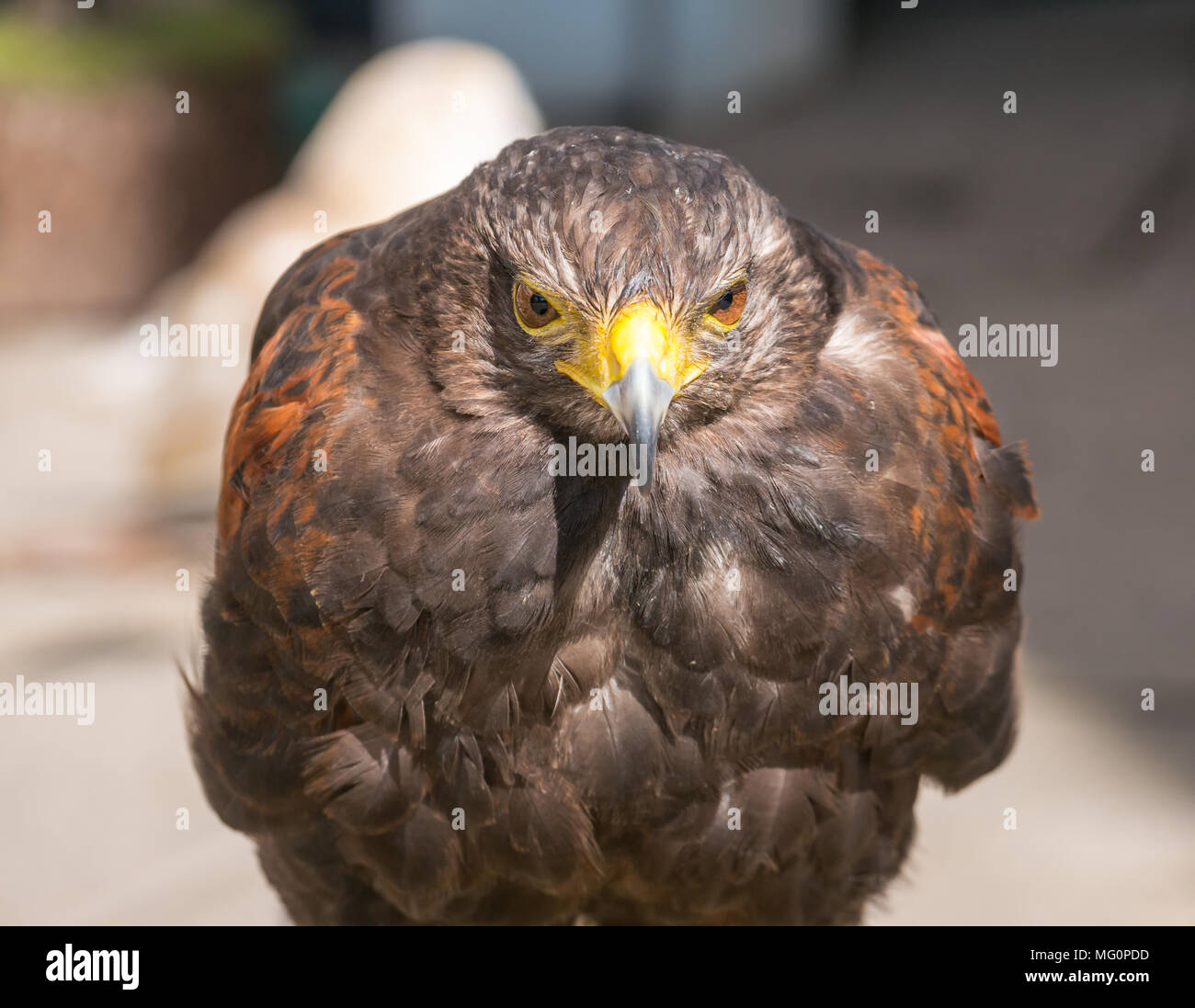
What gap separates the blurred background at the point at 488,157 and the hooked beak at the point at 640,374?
142 cm

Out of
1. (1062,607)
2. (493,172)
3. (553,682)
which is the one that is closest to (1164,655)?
(1062,607)

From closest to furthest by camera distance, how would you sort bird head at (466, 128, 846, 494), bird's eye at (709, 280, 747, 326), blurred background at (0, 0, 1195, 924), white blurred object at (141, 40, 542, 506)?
bird head at (466, 128, 846, 494), bird's eye at (709, 280, 747, 326), blurred background at (0, 0, 1195, 924), white blurred object at (141, 40, 542, 506)

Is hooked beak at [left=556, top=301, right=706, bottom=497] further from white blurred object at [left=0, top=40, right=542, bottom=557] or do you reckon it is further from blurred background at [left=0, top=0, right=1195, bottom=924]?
white blurred object at [left=0, top=40, right=542, bottom=557]

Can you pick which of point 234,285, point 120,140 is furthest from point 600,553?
point 120,140

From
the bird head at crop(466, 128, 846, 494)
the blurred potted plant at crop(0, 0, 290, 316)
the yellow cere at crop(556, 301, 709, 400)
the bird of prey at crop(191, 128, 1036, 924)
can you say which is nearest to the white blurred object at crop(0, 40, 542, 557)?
the blurred potted plant at crop(0, 0, 290, 316)

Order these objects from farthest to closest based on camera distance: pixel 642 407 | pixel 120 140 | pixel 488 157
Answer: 1. pixel 120 140
2. pixel 488 157
3. pixel 642 407

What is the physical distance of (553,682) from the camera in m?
2.77

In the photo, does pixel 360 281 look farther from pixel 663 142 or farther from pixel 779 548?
pixel 779 548

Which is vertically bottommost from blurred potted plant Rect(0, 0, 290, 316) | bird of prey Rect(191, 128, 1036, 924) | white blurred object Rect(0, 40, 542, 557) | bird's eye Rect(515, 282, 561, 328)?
bird of prey Rect(191, 128, 1036, 924)

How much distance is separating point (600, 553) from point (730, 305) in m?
0.51

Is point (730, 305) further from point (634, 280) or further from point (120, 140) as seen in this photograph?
point (120, 140)

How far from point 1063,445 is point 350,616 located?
5.97 metres

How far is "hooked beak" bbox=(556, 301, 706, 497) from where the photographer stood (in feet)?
7.41

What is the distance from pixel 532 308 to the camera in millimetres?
2467
